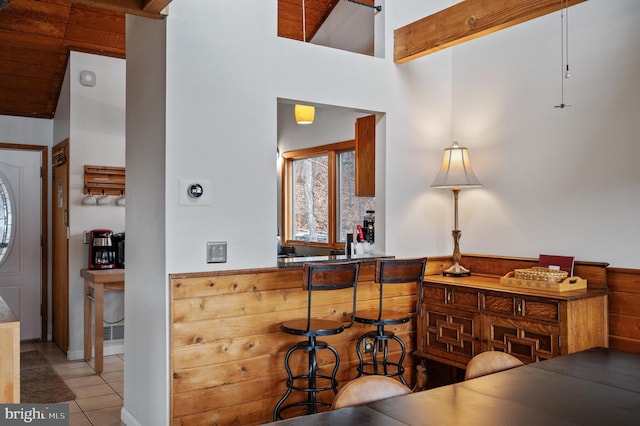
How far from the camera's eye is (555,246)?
12.2 ft

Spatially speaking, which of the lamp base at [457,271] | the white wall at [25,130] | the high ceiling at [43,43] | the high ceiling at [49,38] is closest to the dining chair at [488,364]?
the lamp base at [457,271]

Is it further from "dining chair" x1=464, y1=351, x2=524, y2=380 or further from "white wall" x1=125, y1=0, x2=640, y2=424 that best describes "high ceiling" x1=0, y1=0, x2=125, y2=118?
"dining chair" x1=464, y1=351, x2=524, y2=380

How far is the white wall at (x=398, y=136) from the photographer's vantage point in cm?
317

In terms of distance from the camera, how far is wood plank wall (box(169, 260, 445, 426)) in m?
3.09

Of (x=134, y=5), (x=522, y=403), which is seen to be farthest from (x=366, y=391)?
(x=134, y=5)

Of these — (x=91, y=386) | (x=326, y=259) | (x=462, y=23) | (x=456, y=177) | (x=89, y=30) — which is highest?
(x=89, y=30)

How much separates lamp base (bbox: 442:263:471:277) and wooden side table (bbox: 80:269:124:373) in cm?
287

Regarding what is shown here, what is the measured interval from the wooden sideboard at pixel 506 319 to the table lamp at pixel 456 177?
0.16m

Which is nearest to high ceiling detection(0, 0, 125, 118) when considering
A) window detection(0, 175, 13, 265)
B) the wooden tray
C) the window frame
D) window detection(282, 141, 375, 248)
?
window detection(0, 175, 13, 265)

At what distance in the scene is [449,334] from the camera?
3.80 meters

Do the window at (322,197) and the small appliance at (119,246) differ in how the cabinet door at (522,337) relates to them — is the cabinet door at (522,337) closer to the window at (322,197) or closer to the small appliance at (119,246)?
the window at (322,197)

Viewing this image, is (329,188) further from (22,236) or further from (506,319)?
(22,236)

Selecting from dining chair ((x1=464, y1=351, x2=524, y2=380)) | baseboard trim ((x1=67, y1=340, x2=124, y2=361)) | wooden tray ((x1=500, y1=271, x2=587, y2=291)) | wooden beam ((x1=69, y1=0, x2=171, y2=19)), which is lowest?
baseboard trim ((x1=67, y1=340, x2=124, y2=361))

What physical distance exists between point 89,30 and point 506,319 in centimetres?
435
